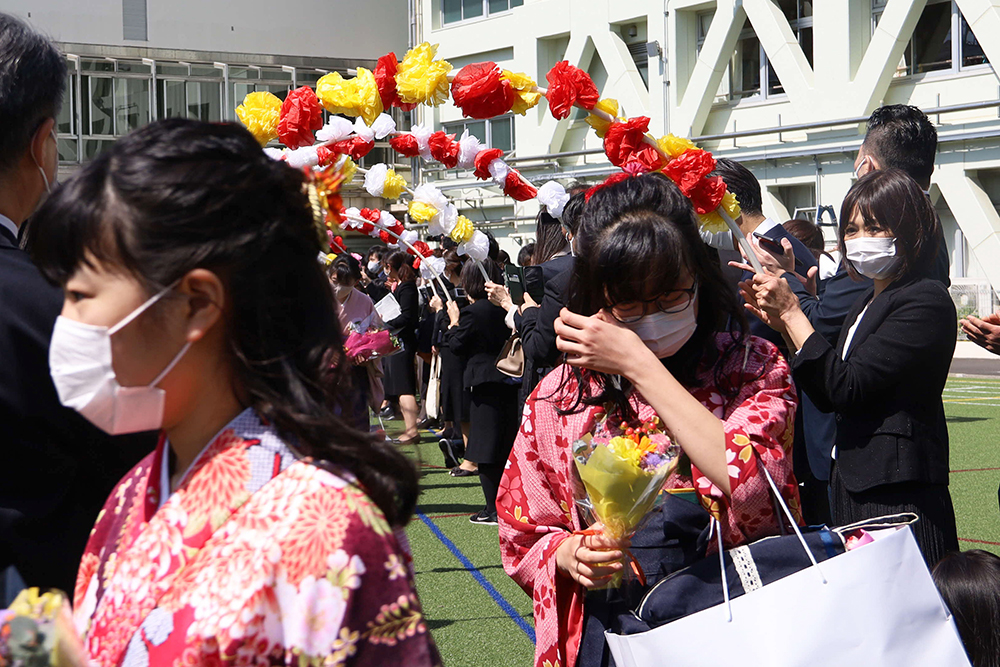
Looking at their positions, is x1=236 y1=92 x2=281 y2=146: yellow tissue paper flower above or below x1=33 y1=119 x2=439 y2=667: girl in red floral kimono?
above

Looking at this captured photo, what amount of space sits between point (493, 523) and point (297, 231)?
6058mm

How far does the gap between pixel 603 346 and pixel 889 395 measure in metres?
1.34

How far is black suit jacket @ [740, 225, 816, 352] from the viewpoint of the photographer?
430 cm

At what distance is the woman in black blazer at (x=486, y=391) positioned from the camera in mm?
7078

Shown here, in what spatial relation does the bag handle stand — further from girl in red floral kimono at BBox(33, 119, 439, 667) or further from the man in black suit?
the man in black suit

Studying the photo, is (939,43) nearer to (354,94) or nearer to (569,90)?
(354,94)

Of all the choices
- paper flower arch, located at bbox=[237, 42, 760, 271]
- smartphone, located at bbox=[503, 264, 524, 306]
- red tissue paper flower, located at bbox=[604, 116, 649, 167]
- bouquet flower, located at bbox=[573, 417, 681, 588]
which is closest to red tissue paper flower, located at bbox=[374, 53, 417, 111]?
paper flower arch, located at bbox=[237, 42, 760, 271]

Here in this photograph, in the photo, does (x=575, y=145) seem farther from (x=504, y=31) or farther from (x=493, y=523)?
(x=493, y=523)

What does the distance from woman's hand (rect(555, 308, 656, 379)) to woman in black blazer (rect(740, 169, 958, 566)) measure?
1.15 metres

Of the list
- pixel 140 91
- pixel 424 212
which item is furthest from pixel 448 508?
pixel 140 91

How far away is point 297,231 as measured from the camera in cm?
142

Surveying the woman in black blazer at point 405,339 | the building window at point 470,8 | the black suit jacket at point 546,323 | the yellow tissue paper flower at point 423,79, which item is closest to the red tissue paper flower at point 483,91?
the yellow tissue paper flower at point 423,79

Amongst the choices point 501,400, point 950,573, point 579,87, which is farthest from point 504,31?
point 950,573

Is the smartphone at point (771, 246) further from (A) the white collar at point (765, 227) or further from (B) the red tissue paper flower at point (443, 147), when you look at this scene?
(B) the red tissue paper flower at point (443, 147)
